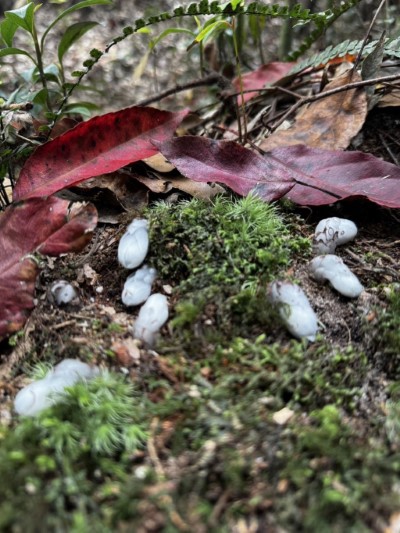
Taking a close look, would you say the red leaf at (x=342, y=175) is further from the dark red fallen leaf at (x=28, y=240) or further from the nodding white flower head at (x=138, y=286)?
the dark red fallen leaf at (x=28, y=240)

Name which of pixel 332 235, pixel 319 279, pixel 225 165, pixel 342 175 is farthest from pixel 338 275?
pixel 225 165

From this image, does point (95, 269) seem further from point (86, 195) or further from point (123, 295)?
point (86, 195)

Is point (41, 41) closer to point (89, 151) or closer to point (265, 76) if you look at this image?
point (89, 151)

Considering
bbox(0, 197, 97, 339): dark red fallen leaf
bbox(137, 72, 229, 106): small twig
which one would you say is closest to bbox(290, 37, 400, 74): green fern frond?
bbox(137, 72, 229, 106): small twig

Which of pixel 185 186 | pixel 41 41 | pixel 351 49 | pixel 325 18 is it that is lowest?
pixel 185 186

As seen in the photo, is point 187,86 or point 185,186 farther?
point 187,86

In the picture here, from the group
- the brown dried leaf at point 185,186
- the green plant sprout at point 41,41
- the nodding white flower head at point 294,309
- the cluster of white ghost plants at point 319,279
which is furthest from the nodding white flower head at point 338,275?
the green plant sprout at point 41,41

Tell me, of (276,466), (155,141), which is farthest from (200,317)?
(155,141)

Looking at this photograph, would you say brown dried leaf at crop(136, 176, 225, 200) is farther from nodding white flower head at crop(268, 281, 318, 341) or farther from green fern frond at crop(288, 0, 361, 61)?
green fern frond at crop(288, 0, 361, 61)
